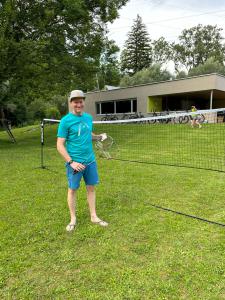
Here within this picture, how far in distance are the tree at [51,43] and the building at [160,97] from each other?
25.6 feet

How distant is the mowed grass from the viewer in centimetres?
286

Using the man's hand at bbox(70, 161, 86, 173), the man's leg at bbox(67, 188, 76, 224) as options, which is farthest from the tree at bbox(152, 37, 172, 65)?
the man's hand at bbox(70, 161, 86, 173)

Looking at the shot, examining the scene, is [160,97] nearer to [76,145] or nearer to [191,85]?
[191,85]

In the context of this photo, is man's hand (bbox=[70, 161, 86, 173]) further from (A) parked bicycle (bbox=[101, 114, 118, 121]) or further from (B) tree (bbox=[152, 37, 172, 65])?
(B) tree (bbox=[152, 37, 172, 65])

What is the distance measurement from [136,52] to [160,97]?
3513 centimetres

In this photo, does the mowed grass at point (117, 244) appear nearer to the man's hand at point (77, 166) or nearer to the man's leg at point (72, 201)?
the man's leg at point (72, 201)

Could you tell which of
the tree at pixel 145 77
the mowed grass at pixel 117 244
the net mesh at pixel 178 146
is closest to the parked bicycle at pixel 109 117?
the net mesh at pixel 178 146

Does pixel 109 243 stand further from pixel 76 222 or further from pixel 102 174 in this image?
pixel 102 174

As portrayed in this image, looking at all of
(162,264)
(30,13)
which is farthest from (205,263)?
(30,13)

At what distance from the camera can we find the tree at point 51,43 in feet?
43.1

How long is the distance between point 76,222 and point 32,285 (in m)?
1.51

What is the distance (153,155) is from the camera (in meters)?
10.5

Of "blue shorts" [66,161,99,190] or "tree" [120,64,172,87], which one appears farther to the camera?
"tree" [120,64,172,87]

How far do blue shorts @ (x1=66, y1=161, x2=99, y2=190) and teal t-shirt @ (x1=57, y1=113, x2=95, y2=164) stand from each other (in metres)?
0.12
